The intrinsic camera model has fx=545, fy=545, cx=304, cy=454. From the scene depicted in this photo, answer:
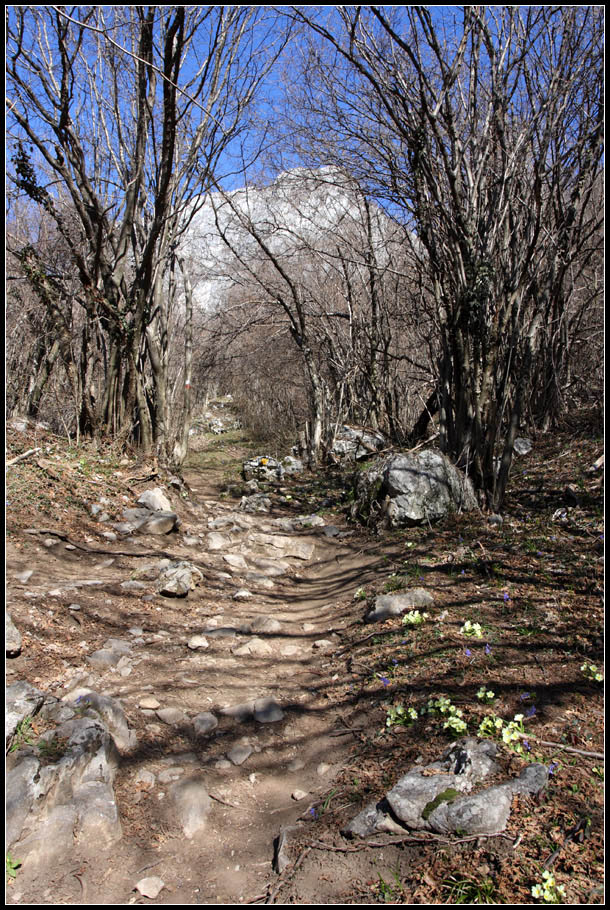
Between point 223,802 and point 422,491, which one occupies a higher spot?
point 422,491

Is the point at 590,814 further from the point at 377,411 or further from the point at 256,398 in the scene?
the point at 256,398

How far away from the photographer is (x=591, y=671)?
2.39 m

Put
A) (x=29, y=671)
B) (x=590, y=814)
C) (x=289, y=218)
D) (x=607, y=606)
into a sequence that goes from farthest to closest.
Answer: (x=289, y=218) < (x=607, y=606) < (x=29, y=671) < (x=590, y=814)

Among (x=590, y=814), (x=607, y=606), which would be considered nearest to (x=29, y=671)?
(x=590, y=814)

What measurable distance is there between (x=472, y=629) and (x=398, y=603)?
625 millimetres

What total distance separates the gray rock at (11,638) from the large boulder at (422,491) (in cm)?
357

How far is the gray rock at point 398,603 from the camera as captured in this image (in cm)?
344

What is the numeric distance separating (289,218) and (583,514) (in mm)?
8542

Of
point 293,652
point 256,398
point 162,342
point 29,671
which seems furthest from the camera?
point 256,398

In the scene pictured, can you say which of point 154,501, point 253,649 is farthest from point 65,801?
point 154,501

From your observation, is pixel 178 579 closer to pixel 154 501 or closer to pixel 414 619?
pixel 414 619

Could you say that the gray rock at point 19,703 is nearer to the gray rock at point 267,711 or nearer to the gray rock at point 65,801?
the gray rock at point 65,801

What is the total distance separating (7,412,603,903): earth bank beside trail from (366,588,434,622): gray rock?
7 centimetres

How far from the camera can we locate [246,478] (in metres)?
9.26
